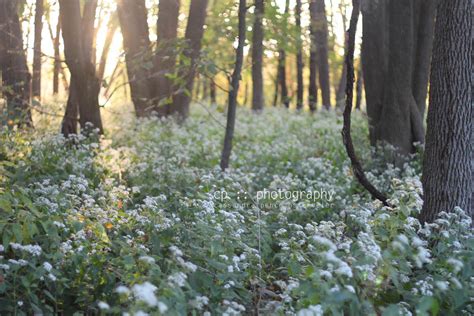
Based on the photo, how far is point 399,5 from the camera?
9.87m

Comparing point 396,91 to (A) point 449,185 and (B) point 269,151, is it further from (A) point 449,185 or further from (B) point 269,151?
(A) point 449,185

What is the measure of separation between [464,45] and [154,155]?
520 centimetres

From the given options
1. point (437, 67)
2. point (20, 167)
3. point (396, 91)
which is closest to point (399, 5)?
point (396, 91)

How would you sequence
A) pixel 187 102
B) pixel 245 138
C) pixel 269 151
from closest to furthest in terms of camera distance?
pixel 269 151 → pixel 245 138 → pixel 187 102

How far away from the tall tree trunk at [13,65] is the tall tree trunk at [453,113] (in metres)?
7.09

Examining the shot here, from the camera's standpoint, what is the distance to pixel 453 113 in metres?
6.04

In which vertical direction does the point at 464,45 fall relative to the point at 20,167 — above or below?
above

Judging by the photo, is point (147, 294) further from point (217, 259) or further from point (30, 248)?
point (217, 259)

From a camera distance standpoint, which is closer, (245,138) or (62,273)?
(62,273)

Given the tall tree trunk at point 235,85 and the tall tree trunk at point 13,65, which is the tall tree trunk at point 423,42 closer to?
the tall tree trunk at point 235,85

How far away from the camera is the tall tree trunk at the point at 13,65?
11.1m

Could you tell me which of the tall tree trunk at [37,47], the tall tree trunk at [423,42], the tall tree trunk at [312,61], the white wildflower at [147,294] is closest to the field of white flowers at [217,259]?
the white wildflower at [147,294]

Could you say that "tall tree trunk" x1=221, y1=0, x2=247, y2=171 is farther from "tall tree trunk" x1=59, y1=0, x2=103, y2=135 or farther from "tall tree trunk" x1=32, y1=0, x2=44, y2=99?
"tall tree trunk" x1=32, y1=0, x2=44, y2=99

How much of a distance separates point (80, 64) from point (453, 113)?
20.4 feet
